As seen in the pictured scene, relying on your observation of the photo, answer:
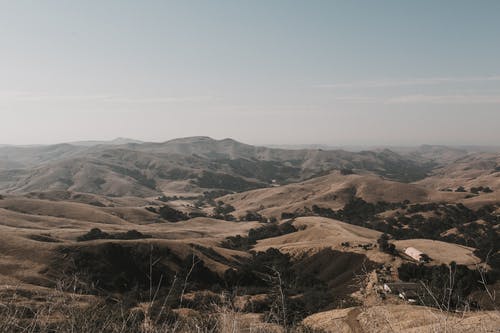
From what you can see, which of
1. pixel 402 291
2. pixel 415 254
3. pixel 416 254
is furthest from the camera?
pixel 415 254

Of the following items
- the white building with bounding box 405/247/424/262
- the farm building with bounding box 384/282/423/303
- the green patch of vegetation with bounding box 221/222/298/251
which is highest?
the farm building with bounding box 384/282/423/303

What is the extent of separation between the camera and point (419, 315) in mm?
25672

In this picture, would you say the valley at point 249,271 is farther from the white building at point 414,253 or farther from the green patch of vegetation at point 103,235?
the white building at point 414,253

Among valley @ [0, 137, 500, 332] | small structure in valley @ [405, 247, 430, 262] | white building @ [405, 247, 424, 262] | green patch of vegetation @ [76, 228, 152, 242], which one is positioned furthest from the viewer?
green patch of vegetation @ [76, 228, 152, 242]

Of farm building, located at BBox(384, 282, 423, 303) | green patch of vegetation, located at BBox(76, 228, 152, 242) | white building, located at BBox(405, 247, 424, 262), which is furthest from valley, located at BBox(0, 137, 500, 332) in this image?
farm building, located at BBox(384, 282, 423, 303)

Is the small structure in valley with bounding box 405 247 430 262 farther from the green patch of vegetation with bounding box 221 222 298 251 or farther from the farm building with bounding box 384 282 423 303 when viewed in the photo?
the green patch of vegetation with bounding box 221 222 298 251

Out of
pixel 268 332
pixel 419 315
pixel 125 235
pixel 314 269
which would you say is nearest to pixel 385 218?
pixel 314 269

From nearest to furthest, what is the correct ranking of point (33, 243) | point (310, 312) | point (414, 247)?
point (310, 312)
point (33, 243)
point (414, 247)

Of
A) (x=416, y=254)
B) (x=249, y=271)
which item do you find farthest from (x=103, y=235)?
(x=416, y=254)

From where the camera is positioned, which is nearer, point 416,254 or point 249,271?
point 249,271

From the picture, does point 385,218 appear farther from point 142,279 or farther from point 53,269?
point 53,269

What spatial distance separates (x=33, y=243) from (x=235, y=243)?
166 feet

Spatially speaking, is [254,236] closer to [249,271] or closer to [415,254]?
[249,271]

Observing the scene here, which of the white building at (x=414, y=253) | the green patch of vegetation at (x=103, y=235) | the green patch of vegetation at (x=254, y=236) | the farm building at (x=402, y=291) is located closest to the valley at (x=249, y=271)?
the green patch of vegetation at (x=103, y=235)
